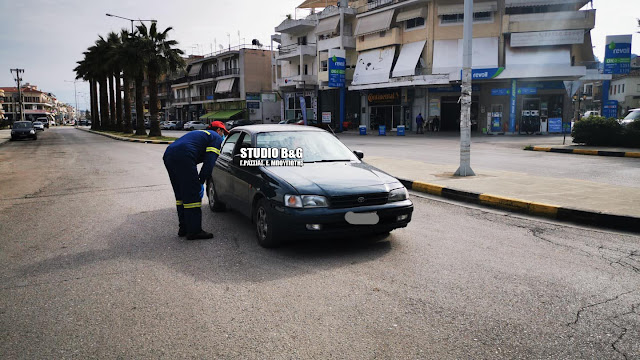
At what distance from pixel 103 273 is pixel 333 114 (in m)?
44.4

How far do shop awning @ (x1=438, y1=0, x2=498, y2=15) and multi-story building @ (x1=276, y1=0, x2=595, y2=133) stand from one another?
0.25ft

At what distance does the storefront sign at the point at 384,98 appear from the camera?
4053 cm

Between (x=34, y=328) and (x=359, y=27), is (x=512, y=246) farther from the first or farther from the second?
(x=359, y=27)

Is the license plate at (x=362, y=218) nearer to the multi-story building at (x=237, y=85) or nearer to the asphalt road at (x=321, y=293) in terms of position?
Result: the asphalt road at (x=321, y=293)

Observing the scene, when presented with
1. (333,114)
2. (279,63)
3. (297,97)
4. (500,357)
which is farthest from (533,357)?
(279,63)

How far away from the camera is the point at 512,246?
542 cm

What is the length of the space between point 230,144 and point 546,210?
5.07 metres

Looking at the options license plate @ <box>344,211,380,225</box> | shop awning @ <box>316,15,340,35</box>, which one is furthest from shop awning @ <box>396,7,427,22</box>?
license plate @ <box>344,211,380,225</box>

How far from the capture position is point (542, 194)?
26.8 ft

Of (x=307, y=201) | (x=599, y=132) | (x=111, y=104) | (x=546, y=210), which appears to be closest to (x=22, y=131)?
(x=111, y=104)

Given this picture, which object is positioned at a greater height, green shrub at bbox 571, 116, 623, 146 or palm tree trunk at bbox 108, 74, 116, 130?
palm tree trunk at bbox 108, 74, 116, 130

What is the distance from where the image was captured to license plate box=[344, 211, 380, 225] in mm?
4910

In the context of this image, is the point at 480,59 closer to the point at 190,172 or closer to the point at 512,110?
the point at 512,110

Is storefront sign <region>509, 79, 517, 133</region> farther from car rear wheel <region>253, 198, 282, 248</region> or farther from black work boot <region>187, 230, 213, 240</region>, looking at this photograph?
black work boot <region>187, 230, 213, 240</region>
